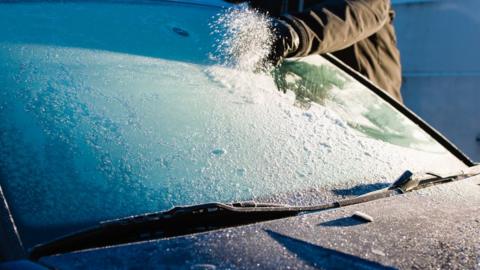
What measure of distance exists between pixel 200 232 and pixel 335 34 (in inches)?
58.3

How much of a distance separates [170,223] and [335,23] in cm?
153

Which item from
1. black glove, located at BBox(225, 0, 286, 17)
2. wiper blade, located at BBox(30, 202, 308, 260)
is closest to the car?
wiper blade, located at BBox(30, 202, 308, 260)

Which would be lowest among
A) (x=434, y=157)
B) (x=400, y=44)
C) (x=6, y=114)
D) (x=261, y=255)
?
(x=400, y=44)

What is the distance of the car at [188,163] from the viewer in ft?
4.56

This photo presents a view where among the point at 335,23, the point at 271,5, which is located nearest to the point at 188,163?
the point at 335,23

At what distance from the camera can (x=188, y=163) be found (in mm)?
1683

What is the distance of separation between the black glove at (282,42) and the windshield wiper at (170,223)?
29.4 inches

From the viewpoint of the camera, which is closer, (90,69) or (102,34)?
(90,69)

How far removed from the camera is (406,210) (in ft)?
5.63

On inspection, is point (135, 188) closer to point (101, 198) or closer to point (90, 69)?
point (101, 198)

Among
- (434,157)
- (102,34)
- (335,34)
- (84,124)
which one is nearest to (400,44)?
(335,34)

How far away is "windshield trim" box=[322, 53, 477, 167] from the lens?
2.46 metres

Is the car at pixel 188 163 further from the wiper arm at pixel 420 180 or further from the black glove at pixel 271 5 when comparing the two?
the black glove at pixel 271 5

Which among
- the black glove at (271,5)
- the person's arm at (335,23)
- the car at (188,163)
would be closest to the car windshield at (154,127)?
the car at (188,163)
